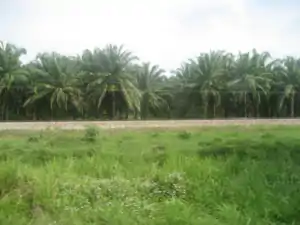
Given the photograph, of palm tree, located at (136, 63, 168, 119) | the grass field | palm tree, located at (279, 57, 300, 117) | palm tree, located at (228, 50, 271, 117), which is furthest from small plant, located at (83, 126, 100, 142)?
palm tree, located at (279, 57, 300, 117)

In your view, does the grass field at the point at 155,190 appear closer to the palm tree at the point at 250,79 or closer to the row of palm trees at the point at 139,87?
the row of palm trees at the point at 139,87

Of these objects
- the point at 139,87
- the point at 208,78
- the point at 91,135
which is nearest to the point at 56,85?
the point at 139,87

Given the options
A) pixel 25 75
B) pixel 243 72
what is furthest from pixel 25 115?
pixel 243 72

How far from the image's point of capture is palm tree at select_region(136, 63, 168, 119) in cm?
3028

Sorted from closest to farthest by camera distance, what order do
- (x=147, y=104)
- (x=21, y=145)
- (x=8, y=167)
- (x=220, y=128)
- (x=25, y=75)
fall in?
1. (x=8, y=167)
2. (x=21, y=145)
3. (x=220, y=128)
4. (x=25, y=75)
5. (x=147, y=104)

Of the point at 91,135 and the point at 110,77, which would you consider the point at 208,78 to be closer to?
the point at 110,77

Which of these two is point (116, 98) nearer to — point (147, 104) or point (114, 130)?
point (147, 104)

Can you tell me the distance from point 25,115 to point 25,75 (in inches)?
112

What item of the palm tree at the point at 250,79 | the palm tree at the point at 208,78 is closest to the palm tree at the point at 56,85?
the palm tree at the point at 208,78

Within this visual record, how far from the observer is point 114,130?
16.3m

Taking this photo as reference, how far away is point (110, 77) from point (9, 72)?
19.8 ft

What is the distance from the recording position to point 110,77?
94.4ft

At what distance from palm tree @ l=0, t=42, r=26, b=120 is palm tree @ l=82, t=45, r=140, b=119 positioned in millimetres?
3962

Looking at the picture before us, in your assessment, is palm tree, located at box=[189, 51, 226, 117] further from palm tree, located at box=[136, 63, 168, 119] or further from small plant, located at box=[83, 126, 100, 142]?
small plant, located at box=[83, 126, 100, 142]
